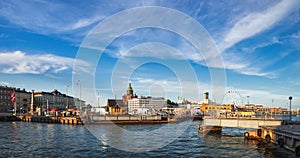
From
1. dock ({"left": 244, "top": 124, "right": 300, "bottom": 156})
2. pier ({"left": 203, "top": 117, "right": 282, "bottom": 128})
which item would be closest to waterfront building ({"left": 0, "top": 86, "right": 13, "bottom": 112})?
pier ({"left": 203, "top": 117, "right": 282, "bottom": 128})

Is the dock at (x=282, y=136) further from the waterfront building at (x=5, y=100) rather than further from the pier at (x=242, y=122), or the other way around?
the waterfront building at (x=5, y=100)

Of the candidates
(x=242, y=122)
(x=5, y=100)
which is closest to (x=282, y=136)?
(x=242, y=122)

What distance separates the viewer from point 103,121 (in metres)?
104

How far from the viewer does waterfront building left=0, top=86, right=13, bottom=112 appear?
17200cm

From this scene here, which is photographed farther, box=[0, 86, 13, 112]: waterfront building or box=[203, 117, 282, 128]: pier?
box=[0, 86, 13, 112]: waterfront building

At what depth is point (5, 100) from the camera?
17550 cm

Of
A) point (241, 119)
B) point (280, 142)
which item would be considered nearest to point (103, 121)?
point (241, 119)

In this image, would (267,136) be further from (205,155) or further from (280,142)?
(205,155)

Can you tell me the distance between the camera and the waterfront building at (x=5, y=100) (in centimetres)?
17200

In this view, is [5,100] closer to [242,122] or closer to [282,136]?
[242,122]

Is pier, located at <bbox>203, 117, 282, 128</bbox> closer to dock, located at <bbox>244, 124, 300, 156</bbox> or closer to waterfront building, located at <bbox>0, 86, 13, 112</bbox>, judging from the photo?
dock, located at <bbox>244, 124, 300, 156</bbox>

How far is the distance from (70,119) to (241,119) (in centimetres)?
7290

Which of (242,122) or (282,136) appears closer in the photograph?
(282,136)

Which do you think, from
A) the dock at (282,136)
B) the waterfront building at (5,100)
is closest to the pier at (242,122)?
the dock at (282,136)
